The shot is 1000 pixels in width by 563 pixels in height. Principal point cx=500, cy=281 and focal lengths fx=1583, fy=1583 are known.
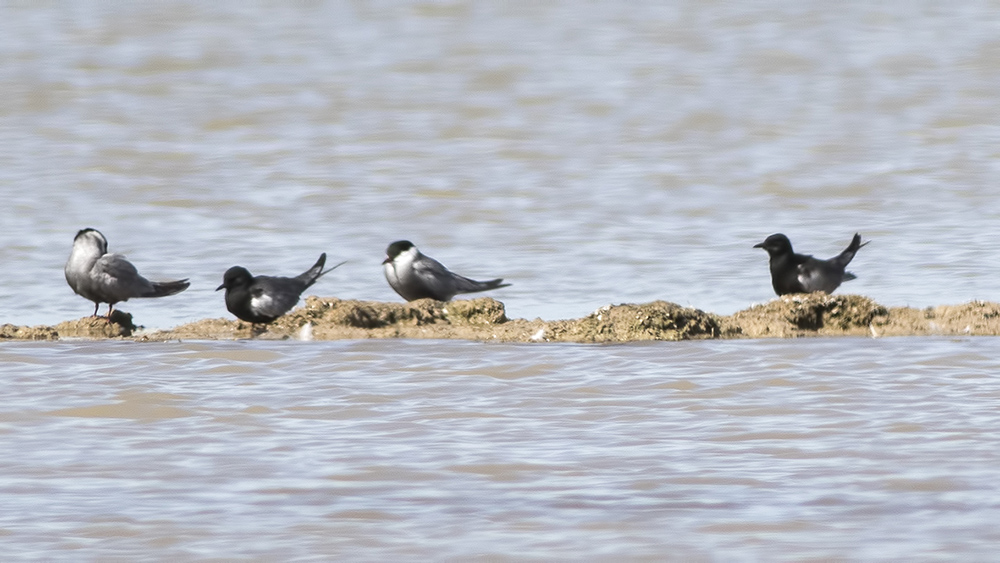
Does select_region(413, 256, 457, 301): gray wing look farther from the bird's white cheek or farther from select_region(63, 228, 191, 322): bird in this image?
select_region(63, 228, 191, 322): bird

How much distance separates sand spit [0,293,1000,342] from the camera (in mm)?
8562

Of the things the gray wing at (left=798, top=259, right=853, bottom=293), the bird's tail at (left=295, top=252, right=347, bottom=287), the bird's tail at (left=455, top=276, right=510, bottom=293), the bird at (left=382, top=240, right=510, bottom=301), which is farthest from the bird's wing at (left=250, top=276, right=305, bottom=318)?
the gray wing at (left=798, top=259, right=853, bottom=293)

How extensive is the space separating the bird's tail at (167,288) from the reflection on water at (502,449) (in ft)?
4.38

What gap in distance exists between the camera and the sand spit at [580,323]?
28.1 feet

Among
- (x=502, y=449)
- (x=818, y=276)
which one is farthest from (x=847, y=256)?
(x=502, y=449)

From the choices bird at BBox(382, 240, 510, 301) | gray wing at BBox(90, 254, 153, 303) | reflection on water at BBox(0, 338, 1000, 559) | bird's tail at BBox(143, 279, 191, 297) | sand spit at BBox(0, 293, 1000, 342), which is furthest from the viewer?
bird at BBox(382, 240, 510, 301)

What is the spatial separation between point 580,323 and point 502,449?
113 inches

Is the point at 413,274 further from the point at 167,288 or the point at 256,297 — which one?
the point at 167,288

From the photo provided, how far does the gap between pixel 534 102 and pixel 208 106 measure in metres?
3.83

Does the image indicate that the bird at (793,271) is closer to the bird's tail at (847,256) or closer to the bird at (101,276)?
the bird's tail at (847,256)

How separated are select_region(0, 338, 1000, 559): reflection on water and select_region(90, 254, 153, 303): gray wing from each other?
1032mm

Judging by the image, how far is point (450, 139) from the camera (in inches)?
663

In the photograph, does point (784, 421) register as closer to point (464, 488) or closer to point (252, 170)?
point (464, 488)

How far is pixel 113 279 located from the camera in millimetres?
9477
